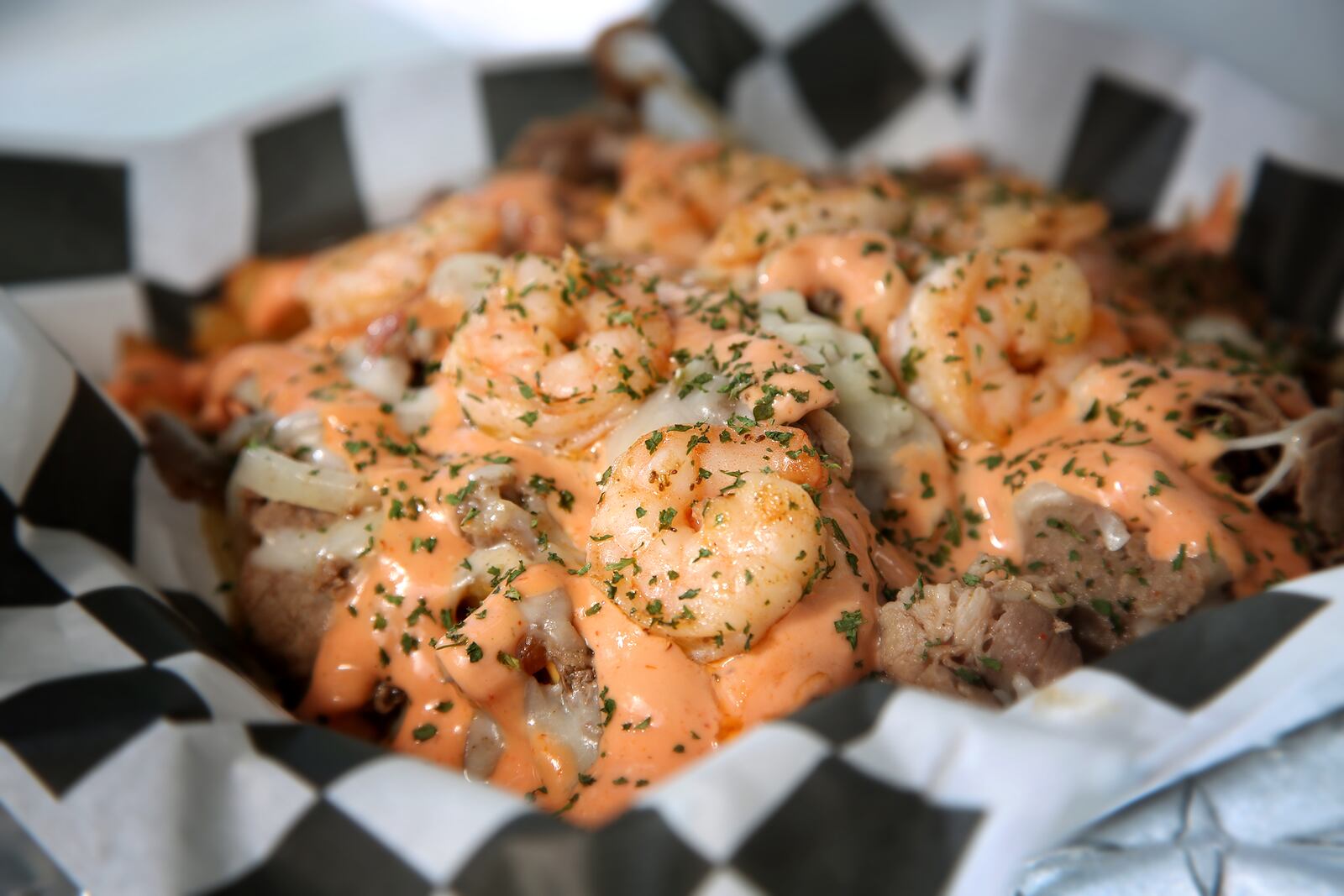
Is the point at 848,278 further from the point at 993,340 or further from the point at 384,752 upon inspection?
the point at 384,752

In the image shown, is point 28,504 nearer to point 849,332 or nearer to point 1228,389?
→ point 849,332

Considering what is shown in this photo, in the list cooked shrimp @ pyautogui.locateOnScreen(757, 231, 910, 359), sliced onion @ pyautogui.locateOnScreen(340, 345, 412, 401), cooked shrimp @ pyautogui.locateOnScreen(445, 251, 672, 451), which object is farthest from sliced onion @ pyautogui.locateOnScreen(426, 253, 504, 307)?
cooked shrimp @ pyautogui.locateOnScreen(757, 231, 910, 359)

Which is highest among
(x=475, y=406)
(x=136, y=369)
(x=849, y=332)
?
(x=849, y=332)

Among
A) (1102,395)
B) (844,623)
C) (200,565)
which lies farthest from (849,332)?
(200,565)

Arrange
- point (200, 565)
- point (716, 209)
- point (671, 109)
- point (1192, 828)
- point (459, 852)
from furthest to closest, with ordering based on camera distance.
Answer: point (671, 109) → point (716, 209) → point (200, 565) → point (1192, 828) → point (459, 852)

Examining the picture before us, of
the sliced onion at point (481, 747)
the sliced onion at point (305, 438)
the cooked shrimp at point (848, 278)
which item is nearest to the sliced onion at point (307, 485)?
the sliced onion at point (305, 438)

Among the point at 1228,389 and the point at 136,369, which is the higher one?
the point at 1228,389

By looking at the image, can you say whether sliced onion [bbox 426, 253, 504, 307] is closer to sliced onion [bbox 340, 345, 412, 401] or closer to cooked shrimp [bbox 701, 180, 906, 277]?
sliced onion [bbox 340, 345, 412, 401]
